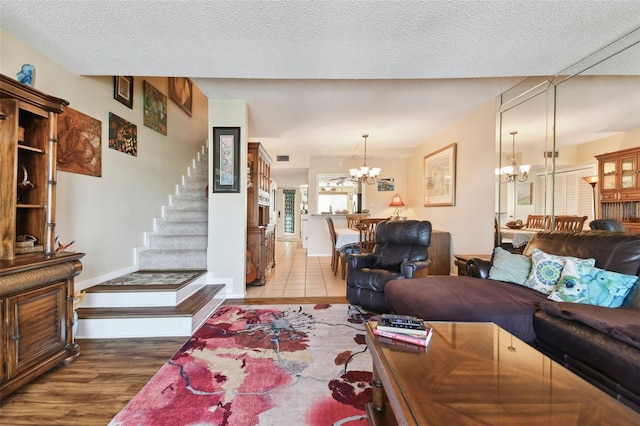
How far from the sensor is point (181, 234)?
155 inches

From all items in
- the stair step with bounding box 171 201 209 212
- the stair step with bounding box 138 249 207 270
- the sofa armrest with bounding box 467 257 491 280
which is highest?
the stair step with bounding box 171 201 209 212

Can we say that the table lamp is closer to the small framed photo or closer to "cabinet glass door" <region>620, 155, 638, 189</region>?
"cabinet glass door" <region>620, 155, 638, 189</region>

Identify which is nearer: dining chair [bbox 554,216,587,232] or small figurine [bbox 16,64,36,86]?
small figurine [bbox 16,64,36,86]

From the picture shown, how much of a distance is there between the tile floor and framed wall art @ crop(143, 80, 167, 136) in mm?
2763

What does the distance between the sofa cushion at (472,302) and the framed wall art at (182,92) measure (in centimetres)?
460

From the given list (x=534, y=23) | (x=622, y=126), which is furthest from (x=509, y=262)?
(x=534, y=23)

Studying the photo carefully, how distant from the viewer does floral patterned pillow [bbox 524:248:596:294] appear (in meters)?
1.97

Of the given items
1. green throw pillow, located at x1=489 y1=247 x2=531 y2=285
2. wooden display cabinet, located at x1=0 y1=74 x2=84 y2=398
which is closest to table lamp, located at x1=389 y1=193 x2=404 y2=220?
green throw pillow, located at x1=489 y1=247 x2=531 y2=285

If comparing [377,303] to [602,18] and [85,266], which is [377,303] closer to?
[602,18]

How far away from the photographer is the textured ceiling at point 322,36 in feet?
5.47

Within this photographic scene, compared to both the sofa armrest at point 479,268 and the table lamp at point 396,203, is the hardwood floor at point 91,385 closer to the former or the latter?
the sofa armrest at point 479,268

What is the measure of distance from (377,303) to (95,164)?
11.0 ft

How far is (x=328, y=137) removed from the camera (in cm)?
516

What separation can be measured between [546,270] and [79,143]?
14.2 feet
